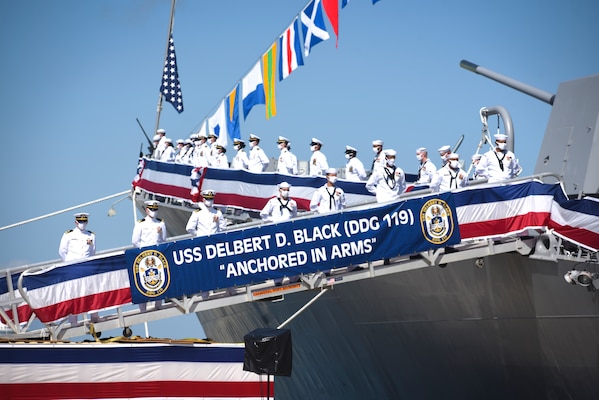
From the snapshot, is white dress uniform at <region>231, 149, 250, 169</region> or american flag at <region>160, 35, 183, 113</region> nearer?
white dress uniform at <region>231, 149, 250, 169</region>

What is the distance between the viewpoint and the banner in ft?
47.0

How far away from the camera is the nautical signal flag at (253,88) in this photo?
75.9ft

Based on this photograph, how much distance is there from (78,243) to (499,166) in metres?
7.23

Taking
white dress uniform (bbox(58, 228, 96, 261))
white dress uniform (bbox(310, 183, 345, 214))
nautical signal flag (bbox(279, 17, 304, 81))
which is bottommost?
white dress uniform (bbox(58, 228, 96, 261))

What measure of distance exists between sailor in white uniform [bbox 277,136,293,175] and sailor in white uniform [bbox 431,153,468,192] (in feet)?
15.8

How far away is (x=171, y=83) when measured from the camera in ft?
94.6

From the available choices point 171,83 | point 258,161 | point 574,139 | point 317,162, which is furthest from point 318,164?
point 171,83

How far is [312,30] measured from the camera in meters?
21.0

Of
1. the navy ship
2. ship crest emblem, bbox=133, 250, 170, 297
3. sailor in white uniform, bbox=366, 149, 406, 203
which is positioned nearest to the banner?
ship crest emblem, bbox=133, 250, 170, 297

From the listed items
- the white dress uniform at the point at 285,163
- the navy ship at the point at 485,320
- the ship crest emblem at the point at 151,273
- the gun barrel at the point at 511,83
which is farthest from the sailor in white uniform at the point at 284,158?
the ship crest emblem at the point at 151,273

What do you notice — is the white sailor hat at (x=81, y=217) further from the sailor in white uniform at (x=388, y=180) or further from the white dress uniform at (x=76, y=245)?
the sailor in white uniform at (x=388, y=180)

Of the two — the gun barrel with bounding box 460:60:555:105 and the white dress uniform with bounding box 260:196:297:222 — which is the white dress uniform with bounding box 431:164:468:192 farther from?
the gun barrel with bounding box 460:60:555:105

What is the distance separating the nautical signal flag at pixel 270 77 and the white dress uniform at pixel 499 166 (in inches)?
260

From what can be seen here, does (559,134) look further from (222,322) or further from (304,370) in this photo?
(222,322)
